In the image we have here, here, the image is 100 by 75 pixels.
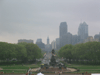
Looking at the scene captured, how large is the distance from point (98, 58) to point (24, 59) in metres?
45.0

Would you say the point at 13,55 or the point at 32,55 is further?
the point at 32,55

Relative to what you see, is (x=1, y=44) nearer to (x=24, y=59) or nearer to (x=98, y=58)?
(x=24, y=59)

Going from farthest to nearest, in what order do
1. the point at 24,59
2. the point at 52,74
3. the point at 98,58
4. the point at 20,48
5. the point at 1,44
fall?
the point at 24,59 → the point at 20,48 → the point at 1,44 → the point at 98,58 → the point at 52,74

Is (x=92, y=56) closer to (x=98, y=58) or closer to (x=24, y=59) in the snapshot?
A: (x=98, y=58)

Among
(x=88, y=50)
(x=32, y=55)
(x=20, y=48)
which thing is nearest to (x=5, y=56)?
(x=20, y=48)

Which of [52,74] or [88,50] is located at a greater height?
[88,50]

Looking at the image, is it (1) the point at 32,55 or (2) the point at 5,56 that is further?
(1) the point at 32,55

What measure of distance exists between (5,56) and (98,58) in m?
46.3

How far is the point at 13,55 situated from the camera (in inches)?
2731

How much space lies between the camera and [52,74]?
38.7 m

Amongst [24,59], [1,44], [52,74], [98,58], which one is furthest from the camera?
[24,59]

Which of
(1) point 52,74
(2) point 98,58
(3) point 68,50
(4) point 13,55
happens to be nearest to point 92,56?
(2) point 98,58

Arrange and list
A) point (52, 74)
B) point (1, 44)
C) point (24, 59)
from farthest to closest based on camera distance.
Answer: point (24, 59)
point (1, 44)
point (52, 74)

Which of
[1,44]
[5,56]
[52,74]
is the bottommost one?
[52,74]
